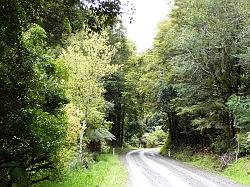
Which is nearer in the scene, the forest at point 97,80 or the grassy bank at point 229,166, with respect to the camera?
the forest at point 97,80

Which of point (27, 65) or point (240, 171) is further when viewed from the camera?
point (240, 171)

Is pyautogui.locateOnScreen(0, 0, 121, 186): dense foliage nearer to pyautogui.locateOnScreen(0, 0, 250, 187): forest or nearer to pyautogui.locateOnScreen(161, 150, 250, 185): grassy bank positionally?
pyautogui.locateOnScreen(0, 0, 250, 187): forest

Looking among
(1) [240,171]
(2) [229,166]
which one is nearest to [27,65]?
(1) [240,171]

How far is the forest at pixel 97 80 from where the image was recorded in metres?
8.42

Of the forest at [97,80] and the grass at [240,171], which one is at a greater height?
the forest at [97,80]

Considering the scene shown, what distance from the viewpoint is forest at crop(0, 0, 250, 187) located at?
332 inches

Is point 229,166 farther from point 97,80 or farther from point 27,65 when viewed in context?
point 27,65

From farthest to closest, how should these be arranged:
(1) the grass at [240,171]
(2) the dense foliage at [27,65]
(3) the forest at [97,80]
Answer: (1) the grass at [240,171] < (3) the forest at [97,80] < (2) the dense foliage at [27,65]

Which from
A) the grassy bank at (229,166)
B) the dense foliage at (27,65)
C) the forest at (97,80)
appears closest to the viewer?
the dense foliage at (27,65)

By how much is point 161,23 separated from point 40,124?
93.4 ft

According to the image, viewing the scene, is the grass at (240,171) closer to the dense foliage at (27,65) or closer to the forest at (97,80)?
the forest at (97,80)

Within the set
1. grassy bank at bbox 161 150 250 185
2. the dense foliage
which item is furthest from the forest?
grassy bank at bbox 161 150 250 185

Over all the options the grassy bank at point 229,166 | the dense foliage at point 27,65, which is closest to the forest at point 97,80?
the dense foliage at point 27,65

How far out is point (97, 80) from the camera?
73.1 feet
